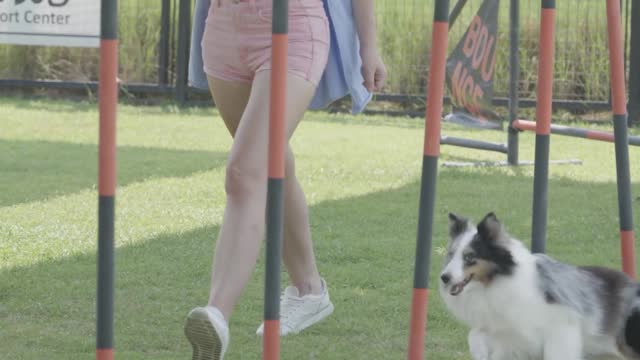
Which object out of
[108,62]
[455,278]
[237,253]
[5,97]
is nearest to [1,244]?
[237,253]

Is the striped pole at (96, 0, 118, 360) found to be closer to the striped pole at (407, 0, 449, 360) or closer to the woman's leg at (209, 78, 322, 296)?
the striped pole at (407, 0, 449, 360)

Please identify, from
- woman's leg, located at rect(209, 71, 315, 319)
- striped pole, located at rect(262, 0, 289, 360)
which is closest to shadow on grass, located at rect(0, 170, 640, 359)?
woman's leg, located at rect(209, 71, 315, 319)

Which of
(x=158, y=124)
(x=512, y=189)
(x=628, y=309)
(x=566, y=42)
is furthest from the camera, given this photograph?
(x=566, y=42)

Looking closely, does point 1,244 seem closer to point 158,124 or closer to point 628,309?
point 628,309

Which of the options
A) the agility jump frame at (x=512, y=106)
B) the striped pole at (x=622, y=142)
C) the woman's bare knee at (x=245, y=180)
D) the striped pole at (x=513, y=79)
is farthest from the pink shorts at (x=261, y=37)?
the striped pole at (x=513, y=79)

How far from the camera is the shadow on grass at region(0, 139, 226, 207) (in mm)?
9001

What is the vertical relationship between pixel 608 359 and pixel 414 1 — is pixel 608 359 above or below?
below

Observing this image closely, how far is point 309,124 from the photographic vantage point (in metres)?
13.3

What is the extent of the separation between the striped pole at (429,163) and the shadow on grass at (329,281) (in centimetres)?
86

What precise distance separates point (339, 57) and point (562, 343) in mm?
1324

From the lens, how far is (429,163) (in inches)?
153

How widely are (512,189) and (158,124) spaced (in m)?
5.10

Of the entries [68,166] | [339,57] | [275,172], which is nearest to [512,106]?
[68,166]

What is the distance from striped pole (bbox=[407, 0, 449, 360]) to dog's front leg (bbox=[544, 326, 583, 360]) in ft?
1.54
